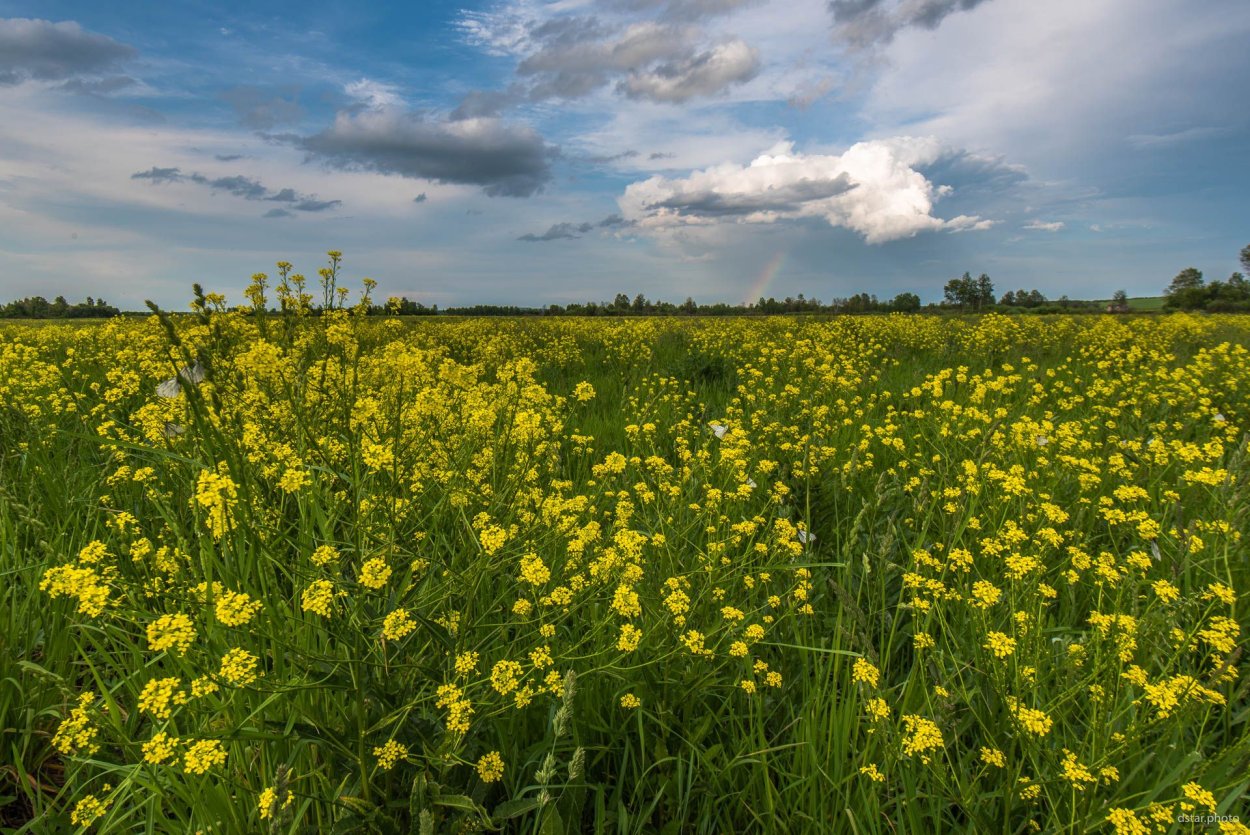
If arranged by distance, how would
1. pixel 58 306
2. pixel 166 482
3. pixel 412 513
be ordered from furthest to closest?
pixel 58 306 → pixel 166 482 → pixel 412 513

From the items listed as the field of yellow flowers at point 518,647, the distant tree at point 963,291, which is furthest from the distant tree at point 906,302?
the field of yellow flowers at point 518,647

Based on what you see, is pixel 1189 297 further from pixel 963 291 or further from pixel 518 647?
pixel 518 647

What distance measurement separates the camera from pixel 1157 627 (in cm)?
238

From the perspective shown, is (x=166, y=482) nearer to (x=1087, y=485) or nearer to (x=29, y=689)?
(x=29, y=689)

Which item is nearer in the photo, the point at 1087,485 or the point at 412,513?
the point at 412,513

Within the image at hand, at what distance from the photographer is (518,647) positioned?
2.50 m

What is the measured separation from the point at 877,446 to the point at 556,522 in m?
4.07

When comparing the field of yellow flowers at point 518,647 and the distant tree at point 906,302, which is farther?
the distant tree at point 906,302

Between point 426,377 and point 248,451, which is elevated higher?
point 426,377

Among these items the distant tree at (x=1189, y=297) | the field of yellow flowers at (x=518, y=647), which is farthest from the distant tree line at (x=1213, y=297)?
the field of yellow flowers at (x=518, y=647)

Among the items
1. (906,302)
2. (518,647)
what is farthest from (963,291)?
(518,647)

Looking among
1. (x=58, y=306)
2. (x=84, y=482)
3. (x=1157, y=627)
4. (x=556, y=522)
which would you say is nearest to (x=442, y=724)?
(x=556, y=522)

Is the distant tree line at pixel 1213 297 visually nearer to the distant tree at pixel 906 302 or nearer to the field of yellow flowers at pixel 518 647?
the distant tree at pixel 906 302

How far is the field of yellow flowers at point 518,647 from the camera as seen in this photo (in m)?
1.72
